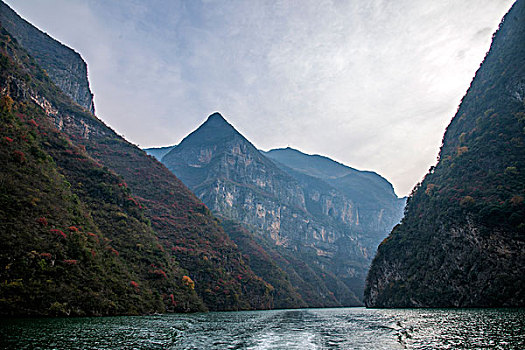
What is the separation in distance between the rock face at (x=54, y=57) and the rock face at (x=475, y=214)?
16140cm

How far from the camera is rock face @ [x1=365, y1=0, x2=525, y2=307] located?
200 feet

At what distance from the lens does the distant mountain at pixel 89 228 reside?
3953 cm

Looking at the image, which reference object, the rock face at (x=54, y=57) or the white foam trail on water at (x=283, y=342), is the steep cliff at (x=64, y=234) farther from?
the rock face at (x=54, y=57)

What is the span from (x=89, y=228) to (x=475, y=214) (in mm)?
78112

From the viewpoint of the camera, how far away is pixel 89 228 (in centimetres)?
5644

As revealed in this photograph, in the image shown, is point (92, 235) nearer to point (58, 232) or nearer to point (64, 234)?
point (64, 234)

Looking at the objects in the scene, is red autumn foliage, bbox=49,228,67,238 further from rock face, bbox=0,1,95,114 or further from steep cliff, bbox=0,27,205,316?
rock face, bbox=0,1,95,114

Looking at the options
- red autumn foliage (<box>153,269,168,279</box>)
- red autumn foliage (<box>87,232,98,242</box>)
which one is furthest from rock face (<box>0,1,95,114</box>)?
red autumn foliage (<box>153,269,168,279</box>)

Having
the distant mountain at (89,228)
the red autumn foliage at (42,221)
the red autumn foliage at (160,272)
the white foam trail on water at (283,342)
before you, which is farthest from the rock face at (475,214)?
the red autumn foliage at (42,221)

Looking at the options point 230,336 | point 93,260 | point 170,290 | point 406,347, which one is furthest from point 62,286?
point 406,347

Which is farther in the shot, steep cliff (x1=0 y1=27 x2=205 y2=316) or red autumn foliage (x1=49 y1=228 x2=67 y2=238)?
red autumn foliage (x1=49 y1=228 x2=67 y2=238)

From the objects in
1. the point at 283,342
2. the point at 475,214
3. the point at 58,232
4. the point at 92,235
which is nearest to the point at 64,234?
the point at 58,232

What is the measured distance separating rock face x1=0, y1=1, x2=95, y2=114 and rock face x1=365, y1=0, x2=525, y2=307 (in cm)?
16140

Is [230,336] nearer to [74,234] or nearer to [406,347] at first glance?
[406,347]
